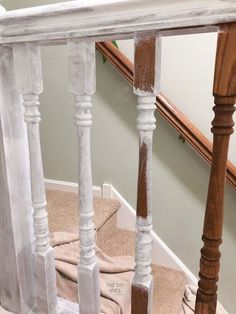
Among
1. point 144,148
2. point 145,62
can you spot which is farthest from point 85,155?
point 145,62

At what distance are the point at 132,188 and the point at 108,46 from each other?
810 mm

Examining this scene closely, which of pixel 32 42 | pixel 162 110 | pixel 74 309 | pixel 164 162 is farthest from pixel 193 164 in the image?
pixel 32 42

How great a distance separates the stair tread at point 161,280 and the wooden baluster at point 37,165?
25.1 inches

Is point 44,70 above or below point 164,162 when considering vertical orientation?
above

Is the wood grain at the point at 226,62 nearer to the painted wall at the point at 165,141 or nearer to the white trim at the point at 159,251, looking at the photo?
the painted wall at the point at 165,141

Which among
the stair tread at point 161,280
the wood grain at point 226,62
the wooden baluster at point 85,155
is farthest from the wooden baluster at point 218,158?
the stair tread at point 161,280

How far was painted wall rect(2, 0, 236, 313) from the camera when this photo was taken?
1594 mm

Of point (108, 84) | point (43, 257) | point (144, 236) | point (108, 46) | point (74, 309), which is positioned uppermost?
point (108, 46)

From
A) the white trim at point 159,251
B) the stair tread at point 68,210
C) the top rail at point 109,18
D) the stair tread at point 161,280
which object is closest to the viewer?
the top rail at point 109,18

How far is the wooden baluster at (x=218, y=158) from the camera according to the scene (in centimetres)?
51

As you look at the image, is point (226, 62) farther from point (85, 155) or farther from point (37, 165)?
point (37, 165)

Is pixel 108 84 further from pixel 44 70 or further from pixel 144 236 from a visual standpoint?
pixel 144 236

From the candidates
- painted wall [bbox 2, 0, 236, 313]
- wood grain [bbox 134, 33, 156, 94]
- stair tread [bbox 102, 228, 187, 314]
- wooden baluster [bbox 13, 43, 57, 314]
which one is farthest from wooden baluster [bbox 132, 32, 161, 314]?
painted wall [bbox 2, 0, 236, 313]

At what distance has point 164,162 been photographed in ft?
5.53
